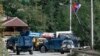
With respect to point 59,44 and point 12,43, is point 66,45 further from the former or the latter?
point 12,43

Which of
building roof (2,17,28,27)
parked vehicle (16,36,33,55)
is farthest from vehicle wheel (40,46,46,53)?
building roof (2,17,28,27)

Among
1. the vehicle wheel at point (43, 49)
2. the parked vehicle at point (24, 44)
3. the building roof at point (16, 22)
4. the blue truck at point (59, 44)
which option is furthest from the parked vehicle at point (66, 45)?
the building roof at point (16, 22)

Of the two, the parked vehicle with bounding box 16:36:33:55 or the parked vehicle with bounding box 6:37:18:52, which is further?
the parked vehicle with bounding box 6:37:18:52

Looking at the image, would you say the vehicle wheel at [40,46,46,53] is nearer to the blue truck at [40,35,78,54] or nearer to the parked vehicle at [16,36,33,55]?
the blue truck at [40,35,78,54]

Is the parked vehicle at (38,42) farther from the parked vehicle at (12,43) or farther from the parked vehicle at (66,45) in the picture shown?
the parked vehicle at (66,45)

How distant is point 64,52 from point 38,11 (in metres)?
51.8

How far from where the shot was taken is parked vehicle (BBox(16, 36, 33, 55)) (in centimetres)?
4484

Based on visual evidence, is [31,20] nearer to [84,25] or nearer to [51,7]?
[51,7]

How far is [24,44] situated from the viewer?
4491cm

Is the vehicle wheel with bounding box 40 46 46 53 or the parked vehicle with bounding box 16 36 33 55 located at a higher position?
the parked vehicle with bounding box 16 36 33 55

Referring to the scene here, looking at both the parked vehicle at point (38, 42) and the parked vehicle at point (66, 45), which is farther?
the parked vehicle at point (38, 42)

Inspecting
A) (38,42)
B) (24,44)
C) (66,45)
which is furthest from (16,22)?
(66,45)

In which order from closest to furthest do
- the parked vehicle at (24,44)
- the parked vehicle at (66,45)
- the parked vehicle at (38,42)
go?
the parked vehicle at (24,44), the parked vehicle at (66,45), the parked vehicle at (38,42)

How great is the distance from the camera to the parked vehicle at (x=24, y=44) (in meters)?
44.8
